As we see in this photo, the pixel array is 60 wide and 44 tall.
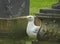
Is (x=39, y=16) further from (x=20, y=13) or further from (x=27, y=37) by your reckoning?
(x=20, y=13)

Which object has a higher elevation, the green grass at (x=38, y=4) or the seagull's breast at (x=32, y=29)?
the seagull's breast at (x=32, y=29)

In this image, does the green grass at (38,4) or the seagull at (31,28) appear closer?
the seagull at (31,28)

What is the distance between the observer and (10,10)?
2.30 meters

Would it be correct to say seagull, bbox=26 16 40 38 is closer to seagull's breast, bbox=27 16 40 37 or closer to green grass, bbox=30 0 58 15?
seagull's breast, bbox=27 16 40 37

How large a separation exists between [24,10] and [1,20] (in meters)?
0.55

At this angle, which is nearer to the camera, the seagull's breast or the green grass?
the seagull's breast

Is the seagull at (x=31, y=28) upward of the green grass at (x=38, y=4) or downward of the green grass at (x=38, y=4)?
upward

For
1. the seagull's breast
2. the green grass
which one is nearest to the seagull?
the seagull's breast

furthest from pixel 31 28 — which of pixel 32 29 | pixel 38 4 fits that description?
pixel 38 4

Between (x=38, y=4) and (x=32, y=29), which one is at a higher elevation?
(x=32, y=29)

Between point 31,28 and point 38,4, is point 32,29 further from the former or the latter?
point 38,4

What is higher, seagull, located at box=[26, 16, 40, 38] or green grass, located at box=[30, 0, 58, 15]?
seagull, located at box=[26, 16, 40, 38]

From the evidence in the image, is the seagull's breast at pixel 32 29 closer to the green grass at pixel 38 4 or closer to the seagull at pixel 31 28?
the seagull at pixel 31 28

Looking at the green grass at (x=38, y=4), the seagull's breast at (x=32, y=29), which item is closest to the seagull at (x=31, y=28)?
the seagull's breast at (x=32, y=29)
